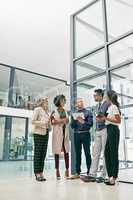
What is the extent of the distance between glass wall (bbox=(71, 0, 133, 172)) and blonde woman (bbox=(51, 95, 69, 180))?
71 cm

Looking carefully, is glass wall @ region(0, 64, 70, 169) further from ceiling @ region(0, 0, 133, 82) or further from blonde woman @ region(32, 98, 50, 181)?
blonde woman @ region(32, 98, 50, 181)

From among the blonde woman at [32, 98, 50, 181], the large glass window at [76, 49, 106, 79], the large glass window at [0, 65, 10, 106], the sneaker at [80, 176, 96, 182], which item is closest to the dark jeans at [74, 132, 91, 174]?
the sneaker at [80, 176, 96, 182]

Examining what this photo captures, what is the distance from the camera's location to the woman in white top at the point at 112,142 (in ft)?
10.0

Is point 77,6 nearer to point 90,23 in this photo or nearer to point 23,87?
point 90,23

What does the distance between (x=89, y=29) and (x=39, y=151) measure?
2.97 metres

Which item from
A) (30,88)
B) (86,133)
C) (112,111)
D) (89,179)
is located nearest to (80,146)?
(86,133)

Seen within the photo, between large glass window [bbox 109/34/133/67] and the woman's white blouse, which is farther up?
large glass window [bbox 109/34/133/67]

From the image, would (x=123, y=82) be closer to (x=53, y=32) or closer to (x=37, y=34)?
(x=53, y=32)

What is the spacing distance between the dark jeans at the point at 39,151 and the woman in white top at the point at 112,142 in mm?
1019

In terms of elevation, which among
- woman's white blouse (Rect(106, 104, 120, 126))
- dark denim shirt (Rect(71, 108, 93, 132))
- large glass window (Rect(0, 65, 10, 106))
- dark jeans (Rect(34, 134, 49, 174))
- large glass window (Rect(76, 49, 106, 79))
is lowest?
dark jeans (Rect(34, 134, 49, 174))

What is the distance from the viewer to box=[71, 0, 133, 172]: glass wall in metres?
3.97

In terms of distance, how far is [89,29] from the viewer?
5.08 meters

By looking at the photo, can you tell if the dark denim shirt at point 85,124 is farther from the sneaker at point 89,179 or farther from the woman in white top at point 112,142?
the sneaker at point 89,179


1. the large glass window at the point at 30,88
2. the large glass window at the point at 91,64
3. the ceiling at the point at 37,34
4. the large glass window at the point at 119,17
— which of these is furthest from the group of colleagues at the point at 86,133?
the large glass window at the point at 30,88
